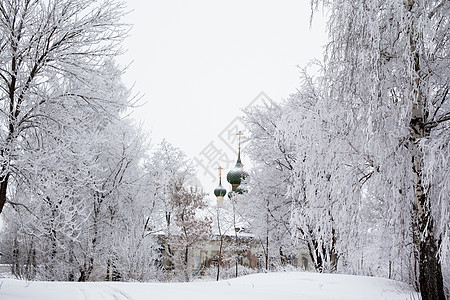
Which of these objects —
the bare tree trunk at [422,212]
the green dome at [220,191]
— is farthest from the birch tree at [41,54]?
the green dome at [220,191]

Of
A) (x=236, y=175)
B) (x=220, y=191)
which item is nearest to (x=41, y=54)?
(x=236, y=175)

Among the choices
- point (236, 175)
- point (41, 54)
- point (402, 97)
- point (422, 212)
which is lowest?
point (422, 212)

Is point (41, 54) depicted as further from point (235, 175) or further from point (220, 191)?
point (220, 191)

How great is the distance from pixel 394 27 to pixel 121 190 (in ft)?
40.5

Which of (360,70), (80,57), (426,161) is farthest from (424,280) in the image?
(80,57)

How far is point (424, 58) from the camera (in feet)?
18.1

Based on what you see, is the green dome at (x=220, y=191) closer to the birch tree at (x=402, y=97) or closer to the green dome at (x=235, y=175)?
the green dome at (x=235, y=175)

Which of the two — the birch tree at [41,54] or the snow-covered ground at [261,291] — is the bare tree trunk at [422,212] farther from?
the birch tree at [41,54]

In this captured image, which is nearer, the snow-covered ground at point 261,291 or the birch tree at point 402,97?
the birch tree at point 402,97

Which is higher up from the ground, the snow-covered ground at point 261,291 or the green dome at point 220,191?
the green dome at point 220,191

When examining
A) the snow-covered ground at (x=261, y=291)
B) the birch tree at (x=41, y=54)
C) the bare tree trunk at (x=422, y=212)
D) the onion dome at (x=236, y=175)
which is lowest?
the snow-covered ground at (x=261, y=291)

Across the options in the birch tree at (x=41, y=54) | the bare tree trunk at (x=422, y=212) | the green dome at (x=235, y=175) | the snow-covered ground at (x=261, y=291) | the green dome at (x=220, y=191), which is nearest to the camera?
the bare tree trunk at (x=422, y=212)

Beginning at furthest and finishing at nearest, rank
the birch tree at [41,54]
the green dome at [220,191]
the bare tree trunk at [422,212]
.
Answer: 1. the green dome at [220,191]
2. the birch tree at [41,54]
3. the bare tree trunk at [422,212]

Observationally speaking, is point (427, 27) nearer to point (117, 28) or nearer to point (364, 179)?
point (364, 179)
